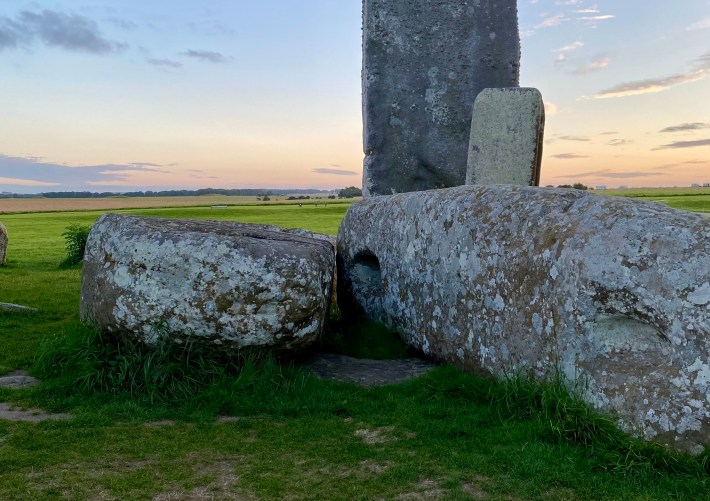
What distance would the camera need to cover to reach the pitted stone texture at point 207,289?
580cm

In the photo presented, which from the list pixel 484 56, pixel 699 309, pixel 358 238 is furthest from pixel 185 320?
pixel 484 56

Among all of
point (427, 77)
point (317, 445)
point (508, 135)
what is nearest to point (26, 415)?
point (317, 445)

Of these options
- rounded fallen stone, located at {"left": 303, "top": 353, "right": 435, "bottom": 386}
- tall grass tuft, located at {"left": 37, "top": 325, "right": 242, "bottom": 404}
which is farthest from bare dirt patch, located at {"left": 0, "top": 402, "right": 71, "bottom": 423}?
rounded fallen stone, located at {"left": 303, "top": 353, "right": 435, "bottom": 386}

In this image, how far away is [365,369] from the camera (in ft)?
21.3

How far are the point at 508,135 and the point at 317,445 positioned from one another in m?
6.02

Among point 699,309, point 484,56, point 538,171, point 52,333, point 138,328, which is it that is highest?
point 484,56

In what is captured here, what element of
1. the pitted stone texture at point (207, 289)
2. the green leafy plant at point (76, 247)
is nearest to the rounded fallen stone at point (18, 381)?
the pitted stone texture at point (207, 289)

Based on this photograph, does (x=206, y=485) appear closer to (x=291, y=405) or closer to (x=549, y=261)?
(x=291, y=405)

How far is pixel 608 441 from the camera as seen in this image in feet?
14.2

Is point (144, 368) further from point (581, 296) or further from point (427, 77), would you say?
point (427, 77)

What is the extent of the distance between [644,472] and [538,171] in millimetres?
5997

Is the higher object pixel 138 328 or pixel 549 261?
pixel 549 261

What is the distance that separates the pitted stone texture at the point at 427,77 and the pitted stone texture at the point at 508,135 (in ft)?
4.19

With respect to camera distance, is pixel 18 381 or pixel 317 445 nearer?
pixel 317 445
